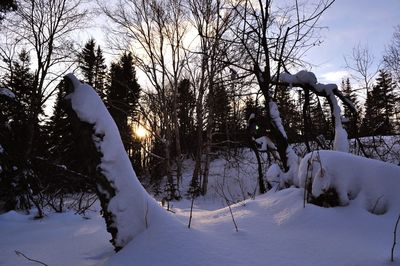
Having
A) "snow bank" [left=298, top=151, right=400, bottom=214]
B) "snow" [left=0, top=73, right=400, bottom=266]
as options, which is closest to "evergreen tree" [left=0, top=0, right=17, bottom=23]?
"snow" [left=0, top=73, right=400, bottom=266]

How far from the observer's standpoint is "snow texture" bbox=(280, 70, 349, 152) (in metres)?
4.19

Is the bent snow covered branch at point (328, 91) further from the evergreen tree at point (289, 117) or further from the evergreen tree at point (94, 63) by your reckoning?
the evergreen tree at point (94, 63)

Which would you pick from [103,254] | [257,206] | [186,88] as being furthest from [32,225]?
[186,88]

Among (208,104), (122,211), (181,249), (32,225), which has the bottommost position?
(32,225)

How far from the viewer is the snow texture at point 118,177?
2.51 m

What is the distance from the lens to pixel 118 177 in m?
2.60

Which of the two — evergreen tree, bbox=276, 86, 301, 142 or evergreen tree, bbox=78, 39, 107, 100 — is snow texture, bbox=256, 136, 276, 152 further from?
evergreen tree, bbox=78, 39, 107, 100

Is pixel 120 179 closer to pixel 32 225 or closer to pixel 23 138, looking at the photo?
pixel 32 225

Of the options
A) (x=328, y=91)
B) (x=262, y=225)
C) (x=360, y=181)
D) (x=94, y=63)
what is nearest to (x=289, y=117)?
(x=328, y=91)

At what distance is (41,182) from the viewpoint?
662 centimetres

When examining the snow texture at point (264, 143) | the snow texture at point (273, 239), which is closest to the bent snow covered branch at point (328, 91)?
the snow texture at point (264, 143)

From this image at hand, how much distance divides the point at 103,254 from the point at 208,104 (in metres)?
11.2

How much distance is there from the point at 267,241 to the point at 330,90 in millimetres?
3254

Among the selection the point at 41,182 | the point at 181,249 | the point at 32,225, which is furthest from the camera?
the point at 41,182
